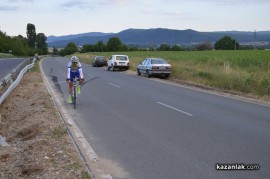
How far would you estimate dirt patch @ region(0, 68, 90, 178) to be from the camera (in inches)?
255

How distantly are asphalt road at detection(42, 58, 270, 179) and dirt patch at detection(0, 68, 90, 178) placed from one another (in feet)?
2.08

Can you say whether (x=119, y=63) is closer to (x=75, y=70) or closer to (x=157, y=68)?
(x=157, y=68)

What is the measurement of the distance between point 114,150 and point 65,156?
1027mm

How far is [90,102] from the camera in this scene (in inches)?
611

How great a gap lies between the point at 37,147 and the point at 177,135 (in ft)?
9.88

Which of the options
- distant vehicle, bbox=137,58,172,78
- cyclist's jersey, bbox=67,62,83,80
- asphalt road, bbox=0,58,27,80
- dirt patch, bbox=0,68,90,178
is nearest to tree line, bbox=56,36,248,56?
asphalt road, bbox=0,58,27,80

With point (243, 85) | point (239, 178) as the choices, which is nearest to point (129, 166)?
point (239, 178)

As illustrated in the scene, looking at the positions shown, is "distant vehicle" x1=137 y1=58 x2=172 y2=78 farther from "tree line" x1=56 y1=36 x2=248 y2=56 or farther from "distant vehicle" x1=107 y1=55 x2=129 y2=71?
"tree line" x1=56 y1=36 x2=248 y2=56

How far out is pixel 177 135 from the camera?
9289 mm

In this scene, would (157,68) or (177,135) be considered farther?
(157,68)

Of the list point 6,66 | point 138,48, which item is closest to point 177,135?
point 6,66

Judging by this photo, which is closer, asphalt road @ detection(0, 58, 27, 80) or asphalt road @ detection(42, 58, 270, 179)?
asphalt road @ detection(42, 58, 270, 179)

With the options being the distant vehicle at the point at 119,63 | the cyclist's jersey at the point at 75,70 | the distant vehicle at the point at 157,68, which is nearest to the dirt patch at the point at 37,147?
the cyclist's jersey at the point at 75,70

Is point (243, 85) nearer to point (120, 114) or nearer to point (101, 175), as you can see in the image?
point (120, 114)
